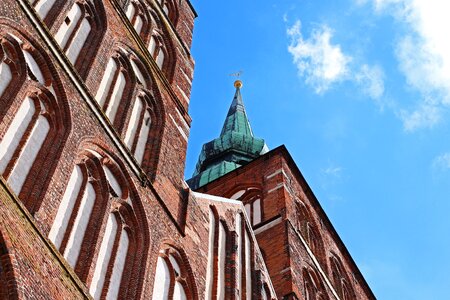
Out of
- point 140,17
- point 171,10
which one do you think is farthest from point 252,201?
point 140,17

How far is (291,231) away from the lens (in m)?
18.0

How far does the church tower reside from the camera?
16844 mm

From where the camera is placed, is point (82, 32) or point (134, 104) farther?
point (134, 104)

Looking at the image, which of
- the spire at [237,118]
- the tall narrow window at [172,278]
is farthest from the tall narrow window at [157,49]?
the spire at [237,118]

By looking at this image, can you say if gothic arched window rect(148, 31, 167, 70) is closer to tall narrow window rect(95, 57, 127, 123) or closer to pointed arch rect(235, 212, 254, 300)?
tall narrow window rect(95, 57, 127, 123)

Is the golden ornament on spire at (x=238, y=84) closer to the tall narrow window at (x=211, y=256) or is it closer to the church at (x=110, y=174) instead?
the church at (x=110, y=174)

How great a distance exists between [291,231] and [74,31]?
26.0 ft

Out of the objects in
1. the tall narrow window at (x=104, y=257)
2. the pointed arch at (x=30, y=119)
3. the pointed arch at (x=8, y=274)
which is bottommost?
the pointed arch at (x=8, y=274)

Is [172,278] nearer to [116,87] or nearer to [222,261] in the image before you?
[222,261]

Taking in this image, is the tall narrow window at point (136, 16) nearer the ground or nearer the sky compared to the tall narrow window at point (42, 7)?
nearer the sky

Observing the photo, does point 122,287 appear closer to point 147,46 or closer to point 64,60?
point 64,60

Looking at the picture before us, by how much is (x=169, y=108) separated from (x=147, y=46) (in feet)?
5.22

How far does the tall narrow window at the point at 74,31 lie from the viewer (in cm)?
1145

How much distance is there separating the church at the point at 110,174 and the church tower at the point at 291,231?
84mm
